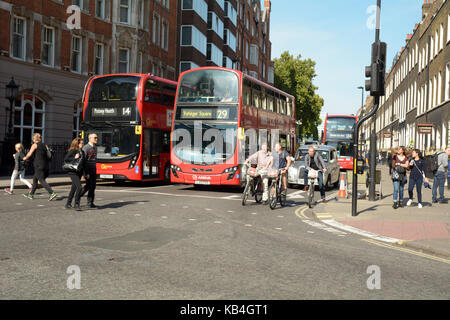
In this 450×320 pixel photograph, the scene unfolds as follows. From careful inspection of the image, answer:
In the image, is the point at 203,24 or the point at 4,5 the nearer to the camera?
the point at 4,5

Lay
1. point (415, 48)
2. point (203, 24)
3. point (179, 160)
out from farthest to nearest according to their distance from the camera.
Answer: point (415, 48) < point (203, 24) < point (179, 160)

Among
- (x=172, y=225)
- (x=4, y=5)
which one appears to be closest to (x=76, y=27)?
(x=4, y=5)

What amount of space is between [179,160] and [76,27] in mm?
13389

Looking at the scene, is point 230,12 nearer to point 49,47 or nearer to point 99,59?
point 99,59

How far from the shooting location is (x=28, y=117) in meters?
24.2

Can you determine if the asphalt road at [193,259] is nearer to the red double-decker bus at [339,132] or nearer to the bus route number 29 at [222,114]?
the bus route number 29 at [222,114]

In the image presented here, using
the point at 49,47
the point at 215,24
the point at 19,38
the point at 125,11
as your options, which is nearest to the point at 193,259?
the point at 19,38

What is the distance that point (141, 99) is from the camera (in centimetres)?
1789

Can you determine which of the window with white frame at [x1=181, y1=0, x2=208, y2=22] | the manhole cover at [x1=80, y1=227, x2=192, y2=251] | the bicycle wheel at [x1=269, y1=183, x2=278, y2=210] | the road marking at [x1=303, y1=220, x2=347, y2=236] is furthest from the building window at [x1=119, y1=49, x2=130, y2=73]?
the manhole cover at [x1=80, y1=227, x2=192, y2=251]

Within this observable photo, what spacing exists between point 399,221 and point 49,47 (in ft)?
67.6

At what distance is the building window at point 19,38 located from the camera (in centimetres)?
2301

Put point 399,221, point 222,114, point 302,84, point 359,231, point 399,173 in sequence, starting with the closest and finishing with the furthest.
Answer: point 359,231
point 399,221
point 399,173
point 222,114
point 302,84
